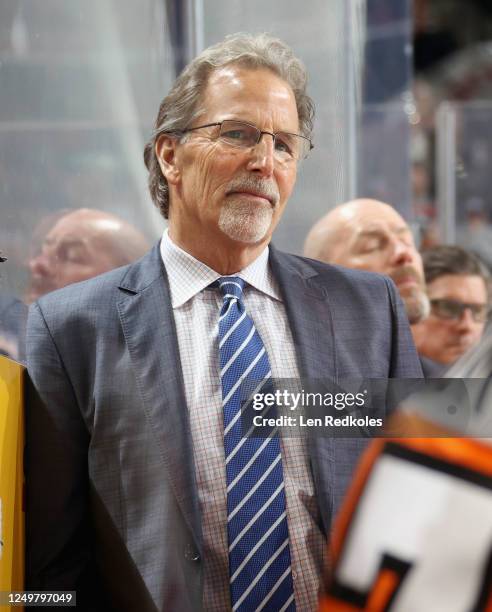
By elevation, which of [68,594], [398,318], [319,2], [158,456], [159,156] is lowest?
[68,594]

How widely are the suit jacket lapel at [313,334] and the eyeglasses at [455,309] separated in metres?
0.53

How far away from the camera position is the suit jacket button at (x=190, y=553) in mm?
1413

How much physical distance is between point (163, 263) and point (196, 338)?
14cm

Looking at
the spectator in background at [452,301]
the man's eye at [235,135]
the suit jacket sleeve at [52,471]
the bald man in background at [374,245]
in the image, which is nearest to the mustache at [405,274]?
the bald man in background at [374,245]

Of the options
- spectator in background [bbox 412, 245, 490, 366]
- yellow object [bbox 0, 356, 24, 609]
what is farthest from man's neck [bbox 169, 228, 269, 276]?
spectator in background [bbox 412, 245, 490, 366]

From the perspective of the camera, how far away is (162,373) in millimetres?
1445

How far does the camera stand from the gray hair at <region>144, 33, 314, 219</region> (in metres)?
1.45

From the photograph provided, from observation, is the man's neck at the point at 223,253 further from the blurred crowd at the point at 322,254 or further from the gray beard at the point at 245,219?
the blurred crowd at the point at 322,254

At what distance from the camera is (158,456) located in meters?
1.43

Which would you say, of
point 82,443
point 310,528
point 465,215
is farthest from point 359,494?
point 465,215

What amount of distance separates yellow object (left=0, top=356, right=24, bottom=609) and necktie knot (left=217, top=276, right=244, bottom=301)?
350 mm

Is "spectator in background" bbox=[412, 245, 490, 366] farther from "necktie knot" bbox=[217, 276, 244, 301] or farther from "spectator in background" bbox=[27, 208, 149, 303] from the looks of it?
"spectator in background" bbox=[27, 208, 149, 303]

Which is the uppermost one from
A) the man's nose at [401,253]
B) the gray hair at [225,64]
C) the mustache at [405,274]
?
the gray hair at [225,64]

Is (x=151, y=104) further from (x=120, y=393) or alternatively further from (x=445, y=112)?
(x=445, y=112)
